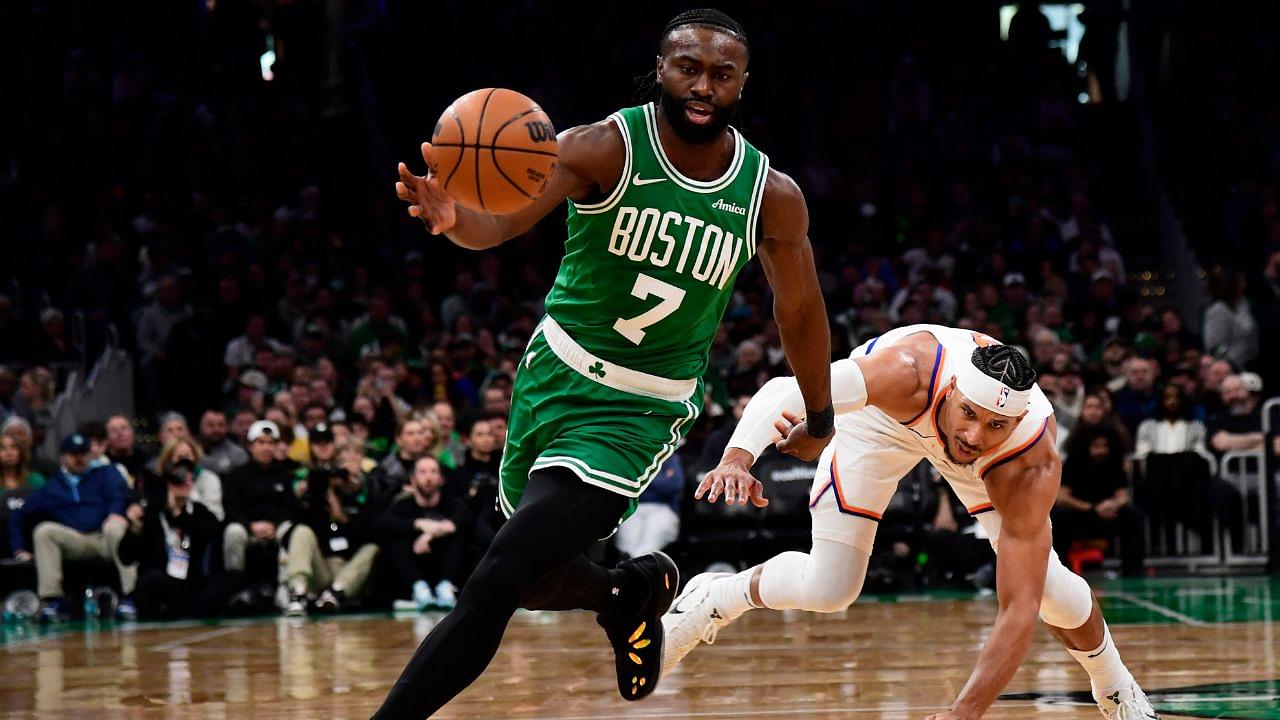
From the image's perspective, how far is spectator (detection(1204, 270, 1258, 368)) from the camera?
46.4ft

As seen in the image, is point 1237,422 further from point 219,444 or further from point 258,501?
point 219,444

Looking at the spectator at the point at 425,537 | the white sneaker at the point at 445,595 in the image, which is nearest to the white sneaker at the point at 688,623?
the white sneaker at the point at 445,595

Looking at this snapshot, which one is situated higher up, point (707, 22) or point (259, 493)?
point (707, 22)

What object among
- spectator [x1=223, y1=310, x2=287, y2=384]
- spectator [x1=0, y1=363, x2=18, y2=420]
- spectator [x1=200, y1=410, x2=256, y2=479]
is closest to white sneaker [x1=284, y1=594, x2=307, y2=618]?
spectator [x1=200, y1=410, x2=256, y2=479]

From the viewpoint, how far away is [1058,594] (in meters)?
5.54

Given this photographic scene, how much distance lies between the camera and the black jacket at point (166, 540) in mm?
11945

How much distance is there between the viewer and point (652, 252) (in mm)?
4793

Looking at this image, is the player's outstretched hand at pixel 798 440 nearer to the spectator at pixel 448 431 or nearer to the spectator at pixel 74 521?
the spectator at pixel 448 431

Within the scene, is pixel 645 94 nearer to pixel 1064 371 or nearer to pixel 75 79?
pixel 1064 371

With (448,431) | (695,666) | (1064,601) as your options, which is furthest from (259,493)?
(1064,601)

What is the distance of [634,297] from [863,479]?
1.78 metres

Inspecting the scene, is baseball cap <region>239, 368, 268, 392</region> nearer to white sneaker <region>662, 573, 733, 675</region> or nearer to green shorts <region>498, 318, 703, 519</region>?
white sneaker <region>662, 573, 733, 675</region>

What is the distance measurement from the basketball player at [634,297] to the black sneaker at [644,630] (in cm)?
54

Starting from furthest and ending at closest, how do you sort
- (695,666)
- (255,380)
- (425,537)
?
(255,380)
(425,537)
(695,666)
